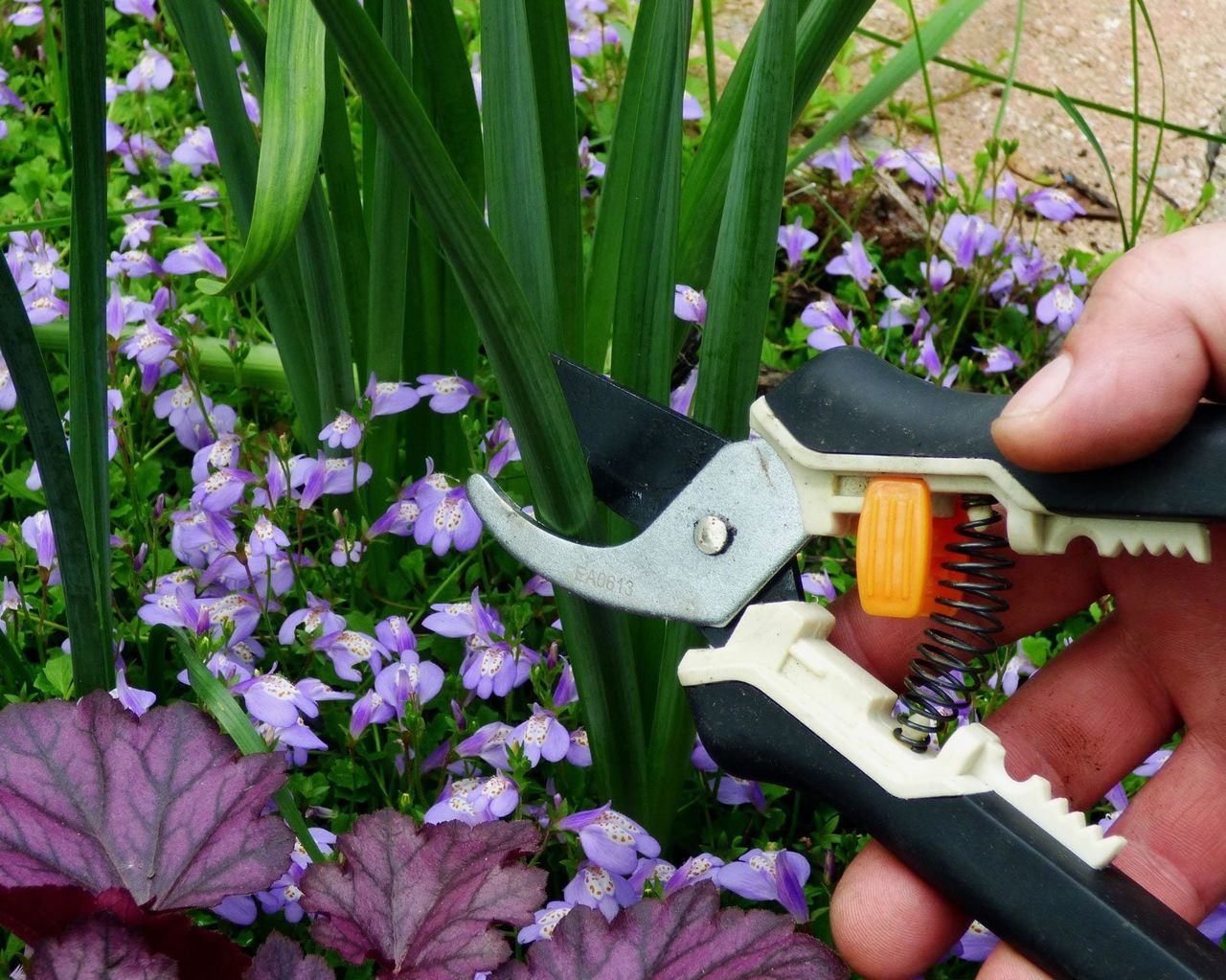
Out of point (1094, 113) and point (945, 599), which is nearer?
point (945, 599)

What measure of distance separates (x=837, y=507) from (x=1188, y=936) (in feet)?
1.36

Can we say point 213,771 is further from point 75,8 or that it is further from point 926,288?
point 926,288

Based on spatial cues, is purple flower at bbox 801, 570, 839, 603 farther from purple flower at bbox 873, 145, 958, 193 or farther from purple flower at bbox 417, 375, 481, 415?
purple flower at bbox 873, 145, 958, 193

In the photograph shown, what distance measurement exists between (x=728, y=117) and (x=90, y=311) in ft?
2.15

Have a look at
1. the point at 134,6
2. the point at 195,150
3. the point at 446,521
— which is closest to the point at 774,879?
the point at 446,521

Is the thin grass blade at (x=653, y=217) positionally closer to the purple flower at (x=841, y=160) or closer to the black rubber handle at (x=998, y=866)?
the black rubber handle at (x=998, y=866)

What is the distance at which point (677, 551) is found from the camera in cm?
123

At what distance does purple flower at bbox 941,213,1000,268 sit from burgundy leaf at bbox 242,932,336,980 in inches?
59.2

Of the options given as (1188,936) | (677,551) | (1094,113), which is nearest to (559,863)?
(677,551)

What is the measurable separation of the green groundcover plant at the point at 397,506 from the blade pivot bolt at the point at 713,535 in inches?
4.4

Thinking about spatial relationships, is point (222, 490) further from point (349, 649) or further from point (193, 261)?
point (193, 261)

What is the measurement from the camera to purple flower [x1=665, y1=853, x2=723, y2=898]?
1.35 meters

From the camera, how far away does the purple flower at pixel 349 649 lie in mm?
1470

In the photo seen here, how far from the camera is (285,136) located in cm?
109
